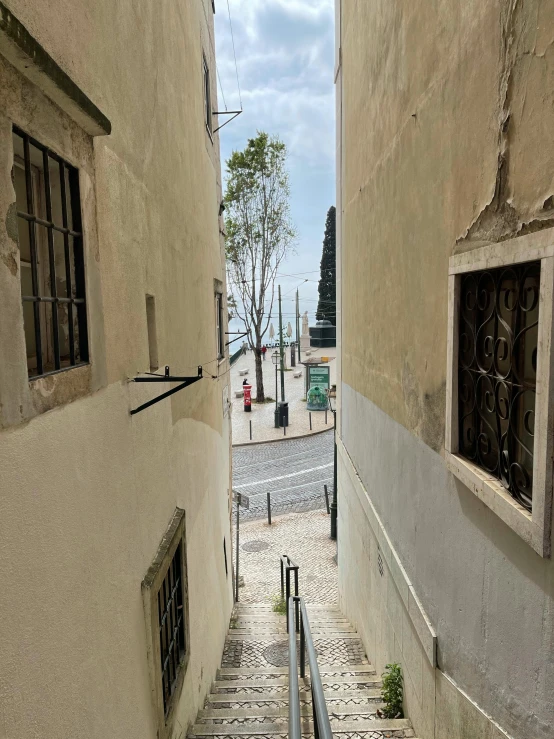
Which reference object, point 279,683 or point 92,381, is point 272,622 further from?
point 92,381

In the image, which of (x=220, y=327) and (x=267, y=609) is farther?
(x=220, y=327)

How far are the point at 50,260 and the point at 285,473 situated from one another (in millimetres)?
14879

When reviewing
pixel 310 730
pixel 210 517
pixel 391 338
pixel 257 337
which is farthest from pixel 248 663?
pixel 257 337

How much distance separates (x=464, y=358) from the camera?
10.6 ft

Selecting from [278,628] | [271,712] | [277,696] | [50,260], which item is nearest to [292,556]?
[278,628]

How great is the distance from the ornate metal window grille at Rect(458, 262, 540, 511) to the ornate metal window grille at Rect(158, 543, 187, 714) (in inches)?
102

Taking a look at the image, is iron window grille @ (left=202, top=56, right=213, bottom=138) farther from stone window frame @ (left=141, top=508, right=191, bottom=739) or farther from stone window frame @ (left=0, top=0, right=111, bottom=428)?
stone window frame @ (left=141, top=508, right=191, bottom=739)

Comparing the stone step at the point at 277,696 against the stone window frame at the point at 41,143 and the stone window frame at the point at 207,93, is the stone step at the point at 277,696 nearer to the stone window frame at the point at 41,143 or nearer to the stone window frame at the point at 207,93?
the stone window frame at the point at 41,143

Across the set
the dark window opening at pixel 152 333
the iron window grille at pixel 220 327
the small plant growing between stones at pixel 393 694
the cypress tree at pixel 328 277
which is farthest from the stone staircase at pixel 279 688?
the cypress tree at pixel 328 277

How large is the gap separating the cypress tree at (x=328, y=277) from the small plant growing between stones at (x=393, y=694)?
39595 mm

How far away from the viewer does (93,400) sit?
254cm

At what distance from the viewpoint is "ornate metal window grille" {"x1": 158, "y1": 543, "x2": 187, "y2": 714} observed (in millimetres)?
3801

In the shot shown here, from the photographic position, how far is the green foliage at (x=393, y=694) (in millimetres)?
4633

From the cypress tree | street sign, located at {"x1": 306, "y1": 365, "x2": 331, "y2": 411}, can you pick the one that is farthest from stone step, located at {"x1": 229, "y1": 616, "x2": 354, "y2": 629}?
the cypress tree
